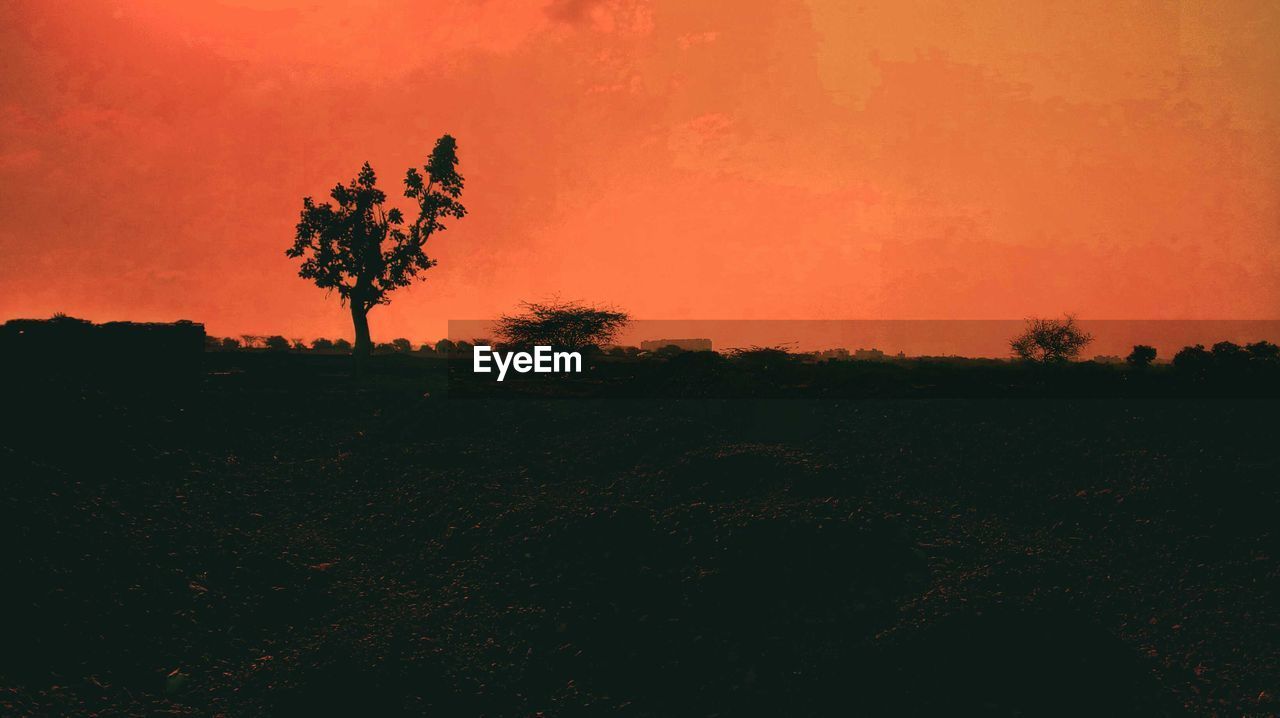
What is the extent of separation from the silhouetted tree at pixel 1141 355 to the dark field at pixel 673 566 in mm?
13984

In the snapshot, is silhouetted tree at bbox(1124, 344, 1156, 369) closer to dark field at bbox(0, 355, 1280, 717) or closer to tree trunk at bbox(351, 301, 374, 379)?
dark field at bbox(0, 355, 1280, 717)

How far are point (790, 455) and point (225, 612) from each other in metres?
9.65

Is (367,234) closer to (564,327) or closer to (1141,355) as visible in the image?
(564,327)

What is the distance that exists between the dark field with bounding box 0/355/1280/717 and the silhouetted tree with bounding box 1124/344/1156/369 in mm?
13984

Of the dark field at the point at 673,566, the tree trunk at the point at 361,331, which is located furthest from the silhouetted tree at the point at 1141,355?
the tree trunk at the point at 361,331

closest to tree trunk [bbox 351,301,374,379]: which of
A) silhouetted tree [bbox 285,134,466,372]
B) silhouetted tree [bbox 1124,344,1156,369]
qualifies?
silhouetted tree [bbox 285,134,466,372]

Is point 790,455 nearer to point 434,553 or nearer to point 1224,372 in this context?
point 434,553

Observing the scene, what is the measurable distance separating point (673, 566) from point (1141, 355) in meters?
25.9

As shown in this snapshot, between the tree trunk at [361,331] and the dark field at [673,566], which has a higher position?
the tree trunk at [361,331]

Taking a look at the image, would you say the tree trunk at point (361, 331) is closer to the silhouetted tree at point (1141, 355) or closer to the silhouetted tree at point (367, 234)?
the silhouetted tree at point (367, 234)

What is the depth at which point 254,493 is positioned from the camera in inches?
706

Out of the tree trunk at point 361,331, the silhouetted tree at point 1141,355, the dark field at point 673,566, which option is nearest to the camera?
the dark field at point 673,566

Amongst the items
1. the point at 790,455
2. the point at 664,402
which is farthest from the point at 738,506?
the point at 664,402

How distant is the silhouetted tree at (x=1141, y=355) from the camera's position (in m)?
31.1
